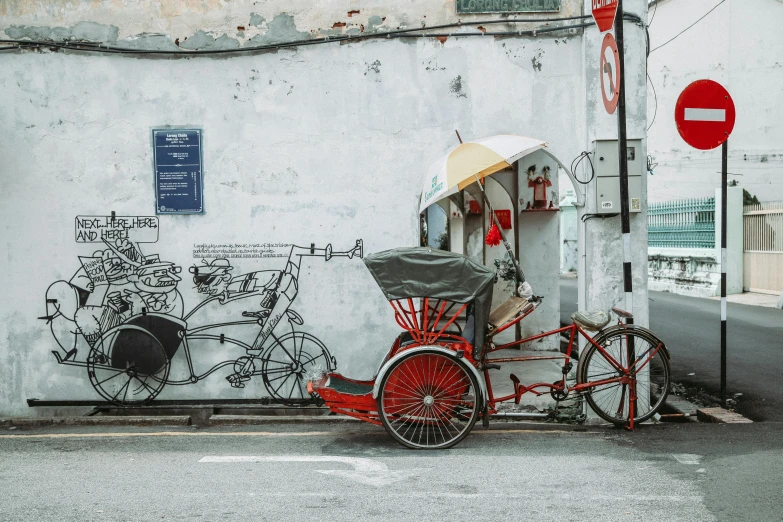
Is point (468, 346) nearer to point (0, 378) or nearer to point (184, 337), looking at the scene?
point (184, 337)

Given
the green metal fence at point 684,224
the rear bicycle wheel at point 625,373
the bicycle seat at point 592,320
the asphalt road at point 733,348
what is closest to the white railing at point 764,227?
the green metal fence at point 684,224

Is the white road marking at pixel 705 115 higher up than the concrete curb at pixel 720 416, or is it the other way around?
the white road marking at pixel 705 115

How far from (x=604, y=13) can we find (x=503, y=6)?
1027mm

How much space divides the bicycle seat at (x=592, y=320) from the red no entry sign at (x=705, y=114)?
2247mm

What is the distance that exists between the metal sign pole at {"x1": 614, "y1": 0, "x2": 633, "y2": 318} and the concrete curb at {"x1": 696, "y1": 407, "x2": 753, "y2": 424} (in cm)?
134

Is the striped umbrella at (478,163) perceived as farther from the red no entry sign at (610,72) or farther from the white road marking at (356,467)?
the white road marking at (356,467)

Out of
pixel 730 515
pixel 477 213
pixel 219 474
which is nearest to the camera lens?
pixel 730 515

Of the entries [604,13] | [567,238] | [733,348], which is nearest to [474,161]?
[604,13]

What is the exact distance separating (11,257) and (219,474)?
3.78 m

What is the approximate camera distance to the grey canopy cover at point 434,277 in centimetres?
629

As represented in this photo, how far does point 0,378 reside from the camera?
777cm

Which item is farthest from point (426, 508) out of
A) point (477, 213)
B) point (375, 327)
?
point (477, 213)

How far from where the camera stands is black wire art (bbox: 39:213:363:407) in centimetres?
766

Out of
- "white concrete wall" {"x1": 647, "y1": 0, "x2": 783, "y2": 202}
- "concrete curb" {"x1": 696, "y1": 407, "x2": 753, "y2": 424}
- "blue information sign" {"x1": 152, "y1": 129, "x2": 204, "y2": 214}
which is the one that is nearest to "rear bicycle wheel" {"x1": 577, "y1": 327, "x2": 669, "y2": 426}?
"concrete curb" {"x1": 696, "y1": 407, "x2": 753, "y2": 424}
